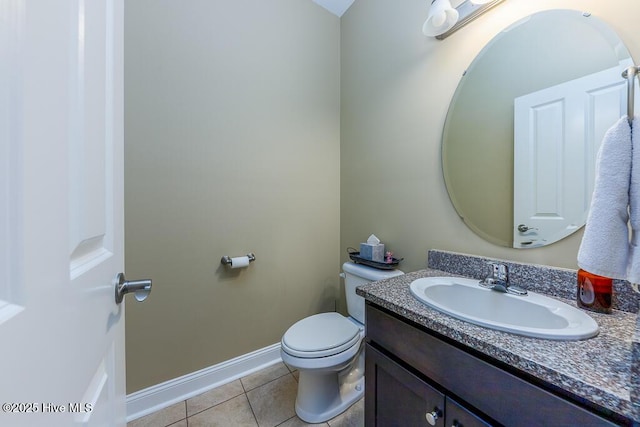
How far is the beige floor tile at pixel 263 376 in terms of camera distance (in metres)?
1.51

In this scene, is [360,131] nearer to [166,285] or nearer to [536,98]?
[536,98]

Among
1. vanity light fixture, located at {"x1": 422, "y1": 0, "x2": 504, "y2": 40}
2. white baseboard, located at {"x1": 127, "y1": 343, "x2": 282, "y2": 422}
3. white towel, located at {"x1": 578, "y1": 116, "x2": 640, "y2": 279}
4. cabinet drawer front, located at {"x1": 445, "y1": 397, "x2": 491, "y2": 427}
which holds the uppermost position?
vanity light fixture, located at {"x1": 422, "y1": 0, "x2": 504, "y2": 40}

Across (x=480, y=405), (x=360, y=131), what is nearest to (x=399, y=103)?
Answer: (x=360, y=131)

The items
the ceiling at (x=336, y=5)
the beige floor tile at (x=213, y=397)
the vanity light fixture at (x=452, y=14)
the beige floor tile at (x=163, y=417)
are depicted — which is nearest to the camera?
the vanity light fixture at (x=452, y=14)

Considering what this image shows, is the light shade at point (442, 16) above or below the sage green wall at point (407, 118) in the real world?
above

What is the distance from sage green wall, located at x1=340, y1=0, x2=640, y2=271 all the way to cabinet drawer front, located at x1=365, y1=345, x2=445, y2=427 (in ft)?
2.13

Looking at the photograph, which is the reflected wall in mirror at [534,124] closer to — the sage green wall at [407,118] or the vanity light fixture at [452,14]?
the sage green wall at [407,118]

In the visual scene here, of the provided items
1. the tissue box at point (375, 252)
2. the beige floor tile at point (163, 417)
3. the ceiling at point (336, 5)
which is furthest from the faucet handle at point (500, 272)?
the ceiling at point (336, 5)

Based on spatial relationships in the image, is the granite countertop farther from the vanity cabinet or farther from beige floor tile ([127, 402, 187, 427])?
beige floor tile ([127, 402, 187, 427])

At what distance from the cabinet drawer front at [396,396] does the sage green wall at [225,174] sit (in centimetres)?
97

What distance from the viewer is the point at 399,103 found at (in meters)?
1.48

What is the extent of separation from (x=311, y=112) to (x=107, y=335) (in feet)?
5.67

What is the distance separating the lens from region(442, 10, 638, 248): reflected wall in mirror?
83 cm

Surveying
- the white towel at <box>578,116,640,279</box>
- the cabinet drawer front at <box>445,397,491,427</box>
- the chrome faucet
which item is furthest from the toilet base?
the white towel at <box>578,116,640,279</box>
